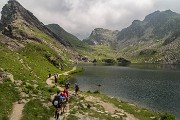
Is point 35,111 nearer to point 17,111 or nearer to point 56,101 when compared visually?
point 17,111

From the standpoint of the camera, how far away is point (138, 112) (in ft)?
166

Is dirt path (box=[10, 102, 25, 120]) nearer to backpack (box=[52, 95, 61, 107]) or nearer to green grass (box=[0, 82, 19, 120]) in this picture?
green grass (box=[0, 82, 19, 120])

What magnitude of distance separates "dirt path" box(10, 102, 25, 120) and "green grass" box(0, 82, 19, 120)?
62cm

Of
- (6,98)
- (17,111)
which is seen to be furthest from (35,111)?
(6,98)

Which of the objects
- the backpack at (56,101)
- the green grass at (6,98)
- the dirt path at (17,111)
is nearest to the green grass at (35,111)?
the dirt path at (17,111)

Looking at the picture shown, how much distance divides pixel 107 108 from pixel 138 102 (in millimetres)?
29984

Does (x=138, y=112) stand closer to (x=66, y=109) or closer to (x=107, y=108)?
(x=107, y=108)

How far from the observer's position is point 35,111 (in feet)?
119

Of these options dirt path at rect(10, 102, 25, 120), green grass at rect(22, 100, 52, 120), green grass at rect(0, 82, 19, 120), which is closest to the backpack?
green grass at rect(22, 100, 52, 120)

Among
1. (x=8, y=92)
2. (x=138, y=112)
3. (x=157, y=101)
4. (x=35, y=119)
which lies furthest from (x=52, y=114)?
(x=157, y=101)

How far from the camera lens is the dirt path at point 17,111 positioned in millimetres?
32969

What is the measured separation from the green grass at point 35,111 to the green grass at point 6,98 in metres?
2.34

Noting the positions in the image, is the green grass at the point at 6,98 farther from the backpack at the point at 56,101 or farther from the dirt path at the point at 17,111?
the backpack at the point at 56,101

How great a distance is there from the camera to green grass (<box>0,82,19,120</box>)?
3325cm
